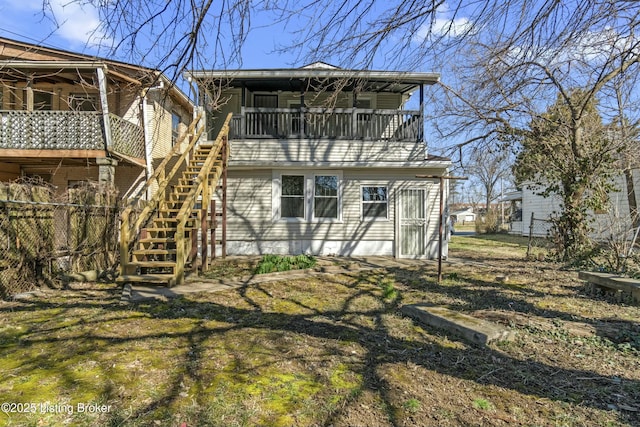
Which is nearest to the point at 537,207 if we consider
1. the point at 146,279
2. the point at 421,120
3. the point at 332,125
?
the point at 421,120

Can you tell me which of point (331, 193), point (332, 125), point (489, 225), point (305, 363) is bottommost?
point (305, 363)

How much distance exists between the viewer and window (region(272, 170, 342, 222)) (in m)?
11.9

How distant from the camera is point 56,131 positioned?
11391 mm

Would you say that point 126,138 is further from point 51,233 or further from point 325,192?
point 325,192

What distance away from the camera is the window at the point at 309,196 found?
11.9 m

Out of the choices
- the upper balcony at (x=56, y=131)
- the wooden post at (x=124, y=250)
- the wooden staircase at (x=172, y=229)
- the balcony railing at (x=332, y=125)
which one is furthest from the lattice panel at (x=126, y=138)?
the wooden post at (x=124, y=250)

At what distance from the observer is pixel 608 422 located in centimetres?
283

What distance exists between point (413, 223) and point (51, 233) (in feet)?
30.7

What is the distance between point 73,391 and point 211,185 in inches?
263

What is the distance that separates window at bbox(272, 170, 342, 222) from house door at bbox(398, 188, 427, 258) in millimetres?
2029

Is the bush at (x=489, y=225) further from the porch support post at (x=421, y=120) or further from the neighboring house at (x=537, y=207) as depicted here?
the porch support post at (x=421, y=120)

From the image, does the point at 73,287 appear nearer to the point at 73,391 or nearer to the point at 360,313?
the point at 73,391

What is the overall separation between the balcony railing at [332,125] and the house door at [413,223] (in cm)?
183

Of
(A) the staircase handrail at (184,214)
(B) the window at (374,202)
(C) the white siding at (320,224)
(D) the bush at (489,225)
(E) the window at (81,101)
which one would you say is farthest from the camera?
(D) the bush at (489,225)
